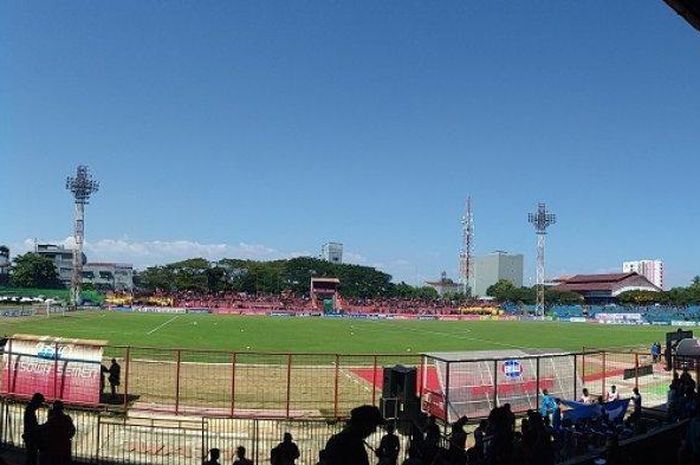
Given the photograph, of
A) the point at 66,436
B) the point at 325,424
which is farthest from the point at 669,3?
the point at 325,424

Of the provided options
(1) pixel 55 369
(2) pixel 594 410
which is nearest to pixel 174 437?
(1) pixel 55 369

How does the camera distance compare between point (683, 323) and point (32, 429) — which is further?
point (683, 323)

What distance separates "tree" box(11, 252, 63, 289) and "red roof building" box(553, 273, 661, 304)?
420 feet

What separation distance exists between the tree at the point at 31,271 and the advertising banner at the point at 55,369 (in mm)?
129270

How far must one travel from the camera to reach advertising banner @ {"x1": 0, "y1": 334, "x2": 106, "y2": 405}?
17.7m

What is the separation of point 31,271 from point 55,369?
130932mm

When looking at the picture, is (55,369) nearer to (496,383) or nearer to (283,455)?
(496,383)

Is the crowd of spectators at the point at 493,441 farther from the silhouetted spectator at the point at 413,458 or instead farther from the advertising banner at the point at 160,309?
the advertising banner at the point at 160,309

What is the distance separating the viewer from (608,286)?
176 meters

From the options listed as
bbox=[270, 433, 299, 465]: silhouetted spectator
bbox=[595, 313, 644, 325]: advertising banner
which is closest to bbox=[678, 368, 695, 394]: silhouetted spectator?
bbox=[270, 433, 299, 465]: silhouetted spectator

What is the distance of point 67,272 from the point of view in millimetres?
192250

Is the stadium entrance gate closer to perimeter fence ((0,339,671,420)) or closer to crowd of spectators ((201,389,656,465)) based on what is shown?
perimeter fence ((0,339,671,420))

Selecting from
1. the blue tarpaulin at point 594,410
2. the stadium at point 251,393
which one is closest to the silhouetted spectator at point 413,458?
the stadium at point 251,393

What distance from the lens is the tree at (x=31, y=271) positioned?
439 ft
